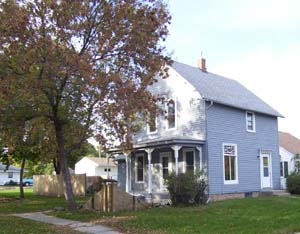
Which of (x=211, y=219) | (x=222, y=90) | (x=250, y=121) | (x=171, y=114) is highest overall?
(x=222, y=90)

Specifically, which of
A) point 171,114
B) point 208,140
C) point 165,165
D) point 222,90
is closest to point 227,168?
point 208,140

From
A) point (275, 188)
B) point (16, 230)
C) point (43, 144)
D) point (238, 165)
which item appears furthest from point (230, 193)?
point (16, 230)

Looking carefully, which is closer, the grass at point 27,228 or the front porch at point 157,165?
the grass at point 27,228

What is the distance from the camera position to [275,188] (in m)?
30.8

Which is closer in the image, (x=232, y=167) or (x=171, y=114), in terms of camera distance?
(x=232, y=167)

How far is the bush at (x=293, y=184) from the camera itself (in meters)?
28.0

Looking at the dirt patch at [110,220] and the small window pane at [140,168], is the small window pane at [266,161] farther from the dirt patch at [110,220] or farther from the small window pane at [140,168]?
the dirt patch at [110,220]

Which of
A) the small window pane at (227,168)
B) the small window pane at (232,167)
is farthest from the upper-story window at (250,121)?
the small window pane at (227,168)

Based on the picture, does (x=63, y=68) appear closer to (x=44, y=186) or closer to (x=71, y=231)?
(x=71, y=231)

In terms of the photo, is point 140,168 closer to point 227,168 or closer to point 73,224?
point 227,168

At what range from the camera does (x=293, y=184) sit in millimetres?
28156

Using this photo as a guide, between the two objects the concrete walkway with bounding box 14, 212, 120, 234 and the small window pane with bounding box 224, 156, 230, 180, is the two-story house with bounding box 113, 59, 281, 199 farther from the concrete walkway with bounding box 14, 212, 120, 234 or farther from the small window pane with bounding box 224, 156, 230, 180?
the concrete walkway with bounding box 14, 212, 120, 234

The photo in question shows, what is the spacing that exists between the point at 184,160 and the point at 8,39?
13.5 meters

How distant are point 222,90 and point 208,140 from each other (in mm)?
4891
